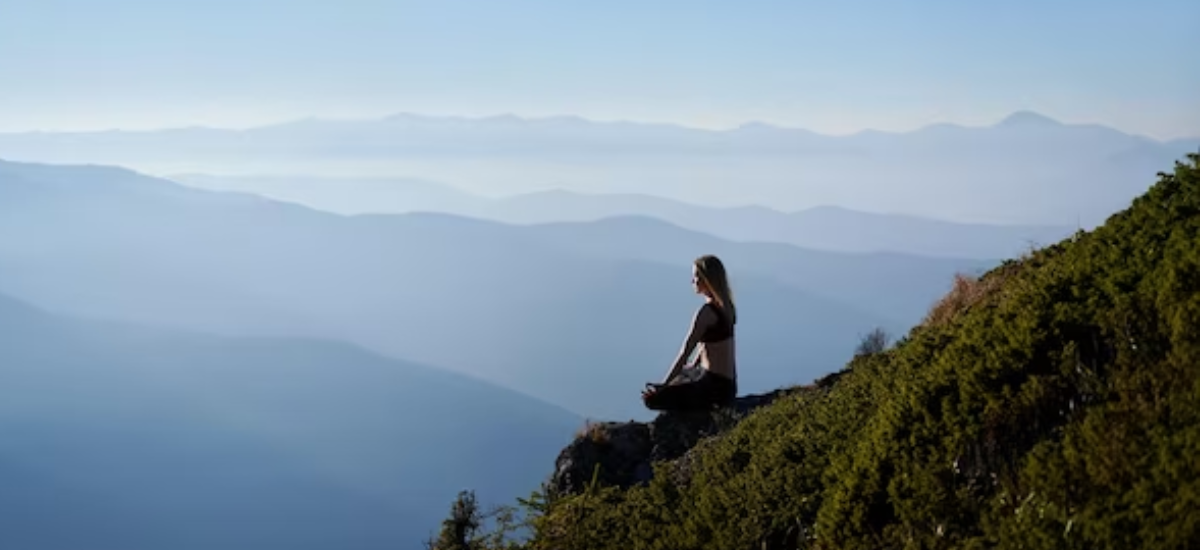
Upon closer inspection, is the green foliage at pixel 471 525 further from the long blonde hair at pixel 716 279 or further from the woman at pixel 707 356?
the long blonde hair at pixel 716 279

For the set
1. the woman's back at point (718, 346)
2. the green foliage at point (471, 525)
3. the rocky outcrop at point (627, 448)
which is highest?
the woman's back at point (718, 346)

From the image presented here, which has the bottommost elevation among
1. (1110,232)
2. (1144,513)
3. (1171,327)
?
(1144,513)

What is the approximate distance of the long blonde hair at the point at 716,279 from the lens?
14516 millimetres

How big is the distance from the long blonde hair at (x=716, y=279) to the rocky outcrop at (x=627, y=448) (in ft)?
5.04

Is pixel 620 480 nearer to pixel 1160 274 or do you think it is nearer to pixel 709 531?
pixel 709 531

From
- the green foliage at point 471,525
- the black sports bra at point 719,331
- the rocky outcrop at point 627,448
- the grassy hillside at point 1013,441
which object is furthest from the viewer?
the black sports bra at point 719,331

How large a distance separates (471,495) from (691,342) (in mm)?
4673

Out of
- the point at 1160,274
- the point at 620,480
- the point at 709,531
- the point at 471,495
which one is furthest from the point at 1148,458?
the point at 620,480

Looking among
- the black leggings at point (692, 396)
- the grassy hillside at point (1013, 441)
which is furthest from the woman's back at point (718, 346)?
the grassy hillside at point (1013, 441)

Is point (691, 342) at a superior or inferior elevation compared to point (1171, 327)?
superior

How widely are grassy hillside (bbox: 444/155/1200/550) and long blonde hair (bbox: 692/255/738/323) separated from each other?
5083mm

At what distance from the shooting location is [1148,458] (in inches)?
216

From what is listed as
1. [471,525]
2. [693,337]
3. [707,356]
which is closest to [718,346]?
[707,356]

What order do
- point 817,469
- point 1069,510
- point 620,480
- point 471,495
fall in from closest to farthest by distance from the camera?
point 1069,510 < point 817,469 < point 471,495 < point 620,480
